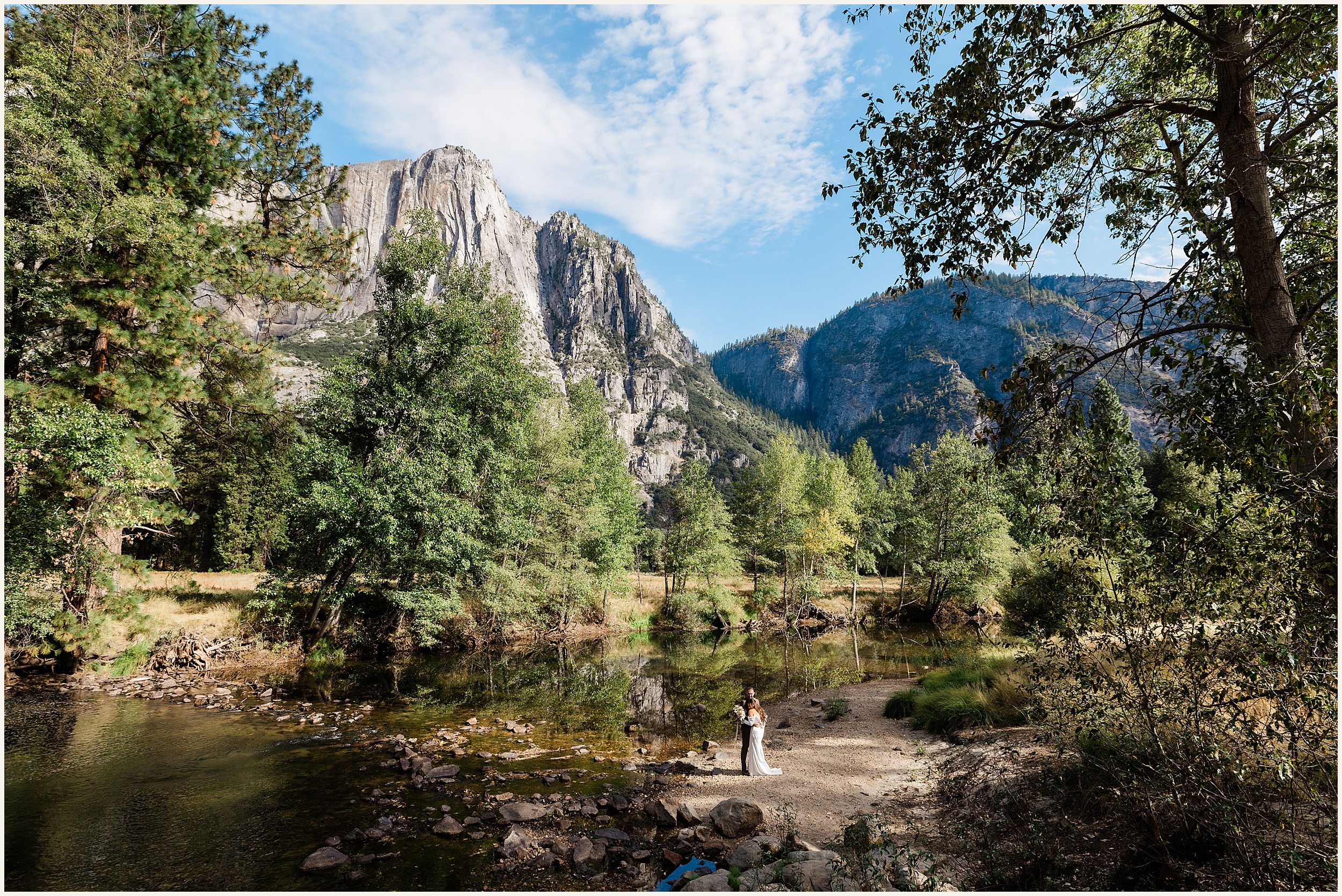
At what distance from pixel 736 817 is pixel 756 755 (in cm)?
264

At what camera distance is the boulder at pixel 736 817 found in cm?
803

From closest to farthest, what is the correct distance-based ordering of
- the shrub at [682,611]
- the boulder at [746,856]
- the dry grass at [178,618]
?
the boulder at [746,856]
the dry grass at [178,618]
the shrub at [682,611]

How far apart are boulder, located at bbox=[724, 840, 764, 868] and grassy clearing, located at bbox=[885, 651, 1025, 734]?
625 cm

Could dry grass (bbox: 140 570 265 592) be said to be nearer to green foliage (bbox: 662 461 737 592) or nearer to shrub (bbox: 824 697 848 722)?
shrub (bbox: 824 697 848 722)

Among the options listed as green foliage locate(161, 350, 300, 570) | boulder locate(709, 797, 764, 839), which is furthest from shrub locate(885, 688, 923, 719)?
green foliage locate(161, 350, 300, 570)

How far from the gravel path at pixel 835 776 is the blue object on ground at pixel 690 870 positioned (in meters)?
1.42

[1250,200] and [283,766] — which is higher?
[1250,200]

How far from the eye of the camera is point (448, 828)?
26.9ft

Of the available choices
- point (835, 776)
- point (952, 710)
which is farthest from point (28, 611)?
point (952, 710)

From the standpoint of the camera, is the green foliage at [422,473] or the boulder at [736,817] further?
the green foliage at [422,473]

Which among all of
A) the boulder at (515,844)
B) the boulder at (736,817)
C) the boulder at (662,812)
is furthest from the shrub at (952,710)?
the boulder at (515,844)

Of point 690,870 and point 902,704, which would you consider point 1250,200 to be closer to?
point 690,870

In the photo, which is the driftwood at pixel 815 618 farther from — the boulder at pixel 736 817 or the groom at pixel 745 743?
the boulder at pixel 736 817

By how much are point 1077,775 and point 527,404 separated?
22783 mm
